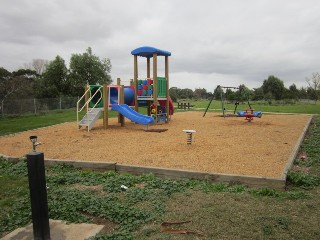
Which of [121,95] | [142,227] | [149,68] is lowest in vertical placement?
[142,227]

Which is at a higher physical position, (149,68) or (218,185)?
(149,68)

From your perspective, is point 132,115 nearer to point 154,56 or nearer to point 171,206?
point 154,56

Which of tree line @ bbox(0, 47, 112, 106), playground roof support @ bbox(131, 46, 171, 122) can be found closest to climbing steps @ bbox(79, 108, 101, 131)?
playground roof support @ bbox(131, 46, 171, 122)

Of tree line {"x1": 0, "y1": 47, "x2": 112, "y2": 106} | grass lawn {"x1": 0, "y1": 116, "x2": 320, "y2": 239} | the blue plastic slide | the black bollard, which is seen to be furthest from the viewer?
tree line {"x1": 0, "y1": 47, "x2": 112, "y2": 106}

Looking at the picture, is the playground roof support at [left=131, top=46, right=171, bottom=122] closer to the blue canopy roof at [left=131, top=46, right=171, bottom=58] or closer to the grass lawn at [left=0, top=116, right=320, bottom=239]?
the blue canopy roof at [left=131, top=46, right=171, bottom=58]

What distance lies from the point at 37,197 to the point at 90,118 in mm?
9943

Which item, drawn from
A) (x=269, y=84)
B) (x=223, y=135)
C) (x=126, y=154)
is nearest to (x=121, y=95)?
(x=223, y=135)

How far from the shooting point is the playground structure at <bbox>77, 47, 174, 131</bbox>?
13297mm

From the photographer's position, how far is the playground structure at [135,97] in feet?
43.6

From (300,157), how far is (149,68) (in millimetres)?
10640

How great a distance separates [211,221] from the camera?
3625mm

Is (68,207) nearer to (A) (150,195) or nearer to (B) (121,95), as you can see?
(A) (150,195)

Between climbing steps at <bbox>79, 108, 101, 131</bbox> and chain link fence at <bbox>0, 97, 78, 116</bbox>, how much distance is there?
10269 mm

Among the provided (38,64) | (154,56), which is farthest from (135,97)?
(38,64)
